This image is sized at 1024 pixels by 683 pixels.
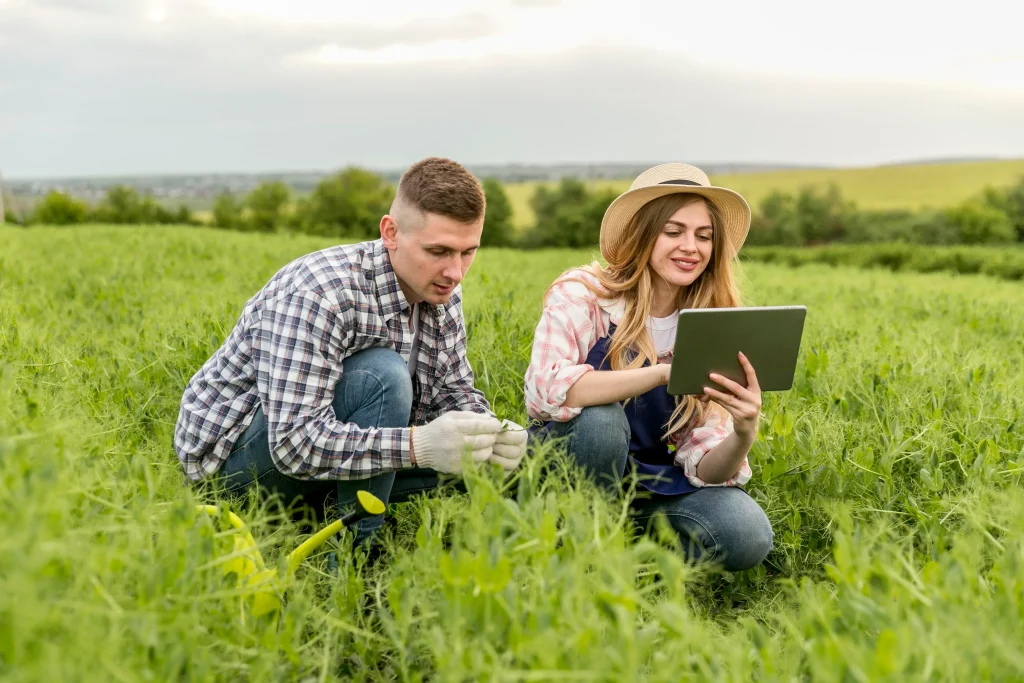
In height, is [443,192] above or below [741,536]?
above

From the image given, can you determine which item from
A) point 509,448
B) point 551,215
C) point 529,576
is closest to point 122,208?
point 551,215

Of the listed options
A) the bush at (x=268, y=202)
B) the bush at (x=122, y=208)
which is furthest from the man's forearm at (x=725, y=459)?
the bush at (x=268, y=202)

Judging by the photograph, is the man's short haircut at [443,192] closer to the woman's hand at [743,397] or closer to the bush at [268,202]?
the woman's hand at [743,397]

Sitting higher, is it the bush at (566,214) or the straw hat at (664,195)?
the straw hat at (664,195)

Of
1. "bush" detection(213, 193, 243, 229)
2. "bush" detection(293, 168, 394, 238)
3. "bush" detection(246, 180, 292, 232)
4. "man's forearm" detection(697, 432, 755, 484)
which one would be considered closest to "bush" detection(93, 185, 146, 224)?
"bush" detection(213, 193, 243, 229)

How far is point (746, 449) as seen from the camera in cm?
296

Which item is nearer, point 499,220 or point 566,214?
point 499,220

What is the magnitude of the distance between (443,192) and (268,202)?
221 ft

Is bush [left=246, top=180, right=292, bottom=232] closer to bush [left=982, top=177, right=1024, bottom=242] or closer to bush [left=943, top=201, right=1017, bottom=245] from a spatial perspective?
bush [left=943, top=201, right=1017, bottom=245]

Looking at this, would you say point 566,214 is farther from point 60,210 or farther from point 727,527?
point 727,527

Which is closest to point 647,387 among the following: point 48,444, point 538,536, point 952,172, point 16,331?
point 538,536

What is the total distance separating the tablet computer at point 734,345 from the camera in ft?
8.78

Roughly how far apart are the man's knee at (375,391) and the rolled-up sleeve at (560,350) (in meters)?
0.50

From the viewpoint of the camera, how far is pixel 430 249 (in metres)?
2.94
